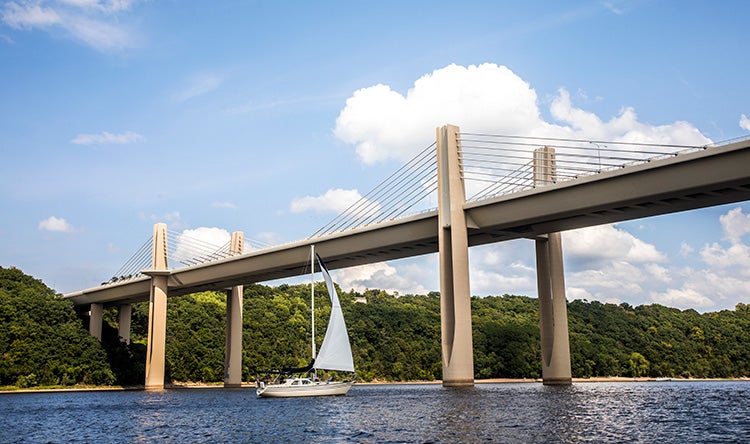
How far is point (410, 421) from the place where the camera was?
37.9 metres

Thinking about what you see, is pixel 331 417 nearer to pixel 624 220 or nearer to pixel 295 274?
pixel 624 220

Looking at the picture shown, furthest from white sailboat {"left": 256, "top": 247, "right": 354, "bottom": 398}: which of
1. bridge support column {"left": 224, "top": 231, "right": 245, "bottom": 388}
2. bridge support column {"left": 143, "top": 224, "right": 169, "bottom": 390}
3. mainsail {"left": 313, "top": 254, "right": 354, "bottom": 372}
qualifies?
bridge support column {"left": 224, "top": 231, "right": 245, "bottom": 388}

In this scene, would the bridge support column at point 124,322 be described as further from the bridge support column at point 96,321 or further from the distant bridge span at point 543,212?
the distant bridge span at point 543,212

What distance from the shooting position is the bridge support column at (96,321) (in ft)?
335

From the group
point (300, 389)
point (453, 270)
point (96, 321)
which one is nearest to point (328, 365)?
point (300, 389)

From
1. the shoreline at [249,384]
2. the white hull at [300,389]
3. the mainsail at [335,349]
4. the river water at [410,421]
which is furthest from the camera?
the shoreline at [249,384]

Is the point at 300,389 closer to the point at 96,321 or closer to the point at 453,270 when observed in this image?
the point at 453,270

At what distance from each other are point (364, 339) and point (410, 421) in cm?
8734

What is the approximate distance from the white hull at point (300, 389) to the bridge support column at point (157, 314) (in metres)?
27.9

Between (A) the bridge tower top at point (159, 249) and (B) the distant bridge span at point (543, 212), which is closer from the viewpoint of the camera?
(B) the distant bridge span at point (543, 212)

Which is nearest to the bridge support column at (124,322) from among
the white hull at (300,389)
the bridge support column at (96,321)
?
the bridge support column at (96,321)

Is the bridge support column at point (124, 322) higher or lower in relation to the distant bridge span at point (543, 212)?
lower

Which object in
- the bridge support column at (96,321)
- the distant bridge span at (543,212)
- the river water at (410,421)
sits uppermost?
the distant bridge span at (543,212)

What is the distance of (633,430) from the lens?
3303 centimetres
